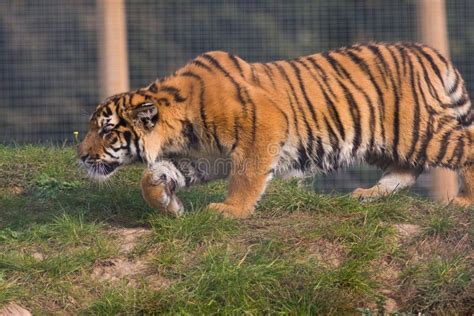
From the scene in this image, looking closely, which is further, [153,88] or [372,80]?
[372,80]

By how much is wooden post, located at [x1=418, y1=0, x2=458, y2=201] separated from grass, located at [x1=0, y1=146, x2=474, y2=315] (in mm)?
1760

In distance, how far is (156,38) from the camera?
786 cm

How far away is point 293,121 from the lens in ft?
17.4

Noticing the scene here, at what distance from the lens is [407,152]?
18.1 ft

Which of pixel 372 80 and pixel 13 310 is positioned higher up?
pixel 372 80

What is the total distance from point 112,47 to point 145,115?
208 centimetres

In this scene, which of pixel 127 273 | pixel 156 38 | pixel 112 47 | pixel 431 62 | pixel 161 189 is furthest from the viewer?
pixel 156 38

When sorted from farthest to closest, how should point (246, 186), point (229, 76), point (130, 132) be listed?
point (229, 76), point (130, 132), point (246, 186)

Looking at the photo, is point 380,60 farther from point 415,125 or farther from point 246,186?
point 246,186

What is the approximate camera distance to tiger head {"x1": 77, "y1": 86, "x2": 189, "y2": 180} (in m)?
5.10

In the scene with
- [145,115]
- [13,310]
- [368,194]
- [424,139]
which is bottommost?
[13,310]

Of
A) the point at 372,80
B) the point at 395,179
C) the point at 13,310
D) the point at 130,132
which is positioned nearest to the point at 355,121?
the point at 372,80

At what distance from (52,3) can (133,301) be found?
157 inches

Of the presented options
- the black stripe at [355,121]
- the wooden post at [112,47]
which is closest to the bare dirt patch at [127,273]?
the black stripe at [355,121]
